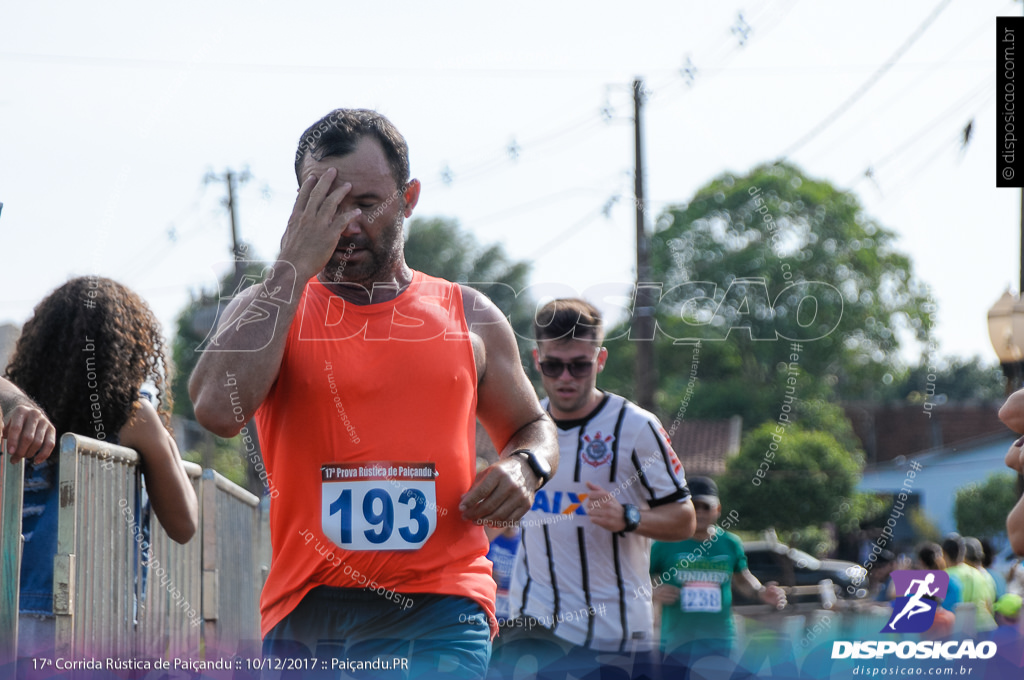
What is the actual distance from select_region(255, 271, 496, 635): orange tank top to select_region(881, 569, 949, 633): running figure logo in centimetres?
211

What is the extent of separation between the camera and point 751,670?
3.28 m

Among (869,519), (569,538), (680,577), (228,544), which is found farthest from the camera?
(869,519)

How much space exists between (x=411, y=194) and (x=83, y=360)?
1283 millimetres

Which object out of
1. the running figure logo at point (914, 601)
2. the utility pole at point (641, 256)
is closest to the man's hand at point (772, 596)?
the running figure logo at point (914, 601)

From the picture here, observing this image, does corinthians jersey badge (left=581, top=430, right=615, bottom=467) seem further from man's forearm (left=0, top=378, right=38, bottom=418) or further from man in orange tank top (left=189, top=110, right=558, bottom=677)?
man's forearm (left=0, top=378, right=38, bottom=418)

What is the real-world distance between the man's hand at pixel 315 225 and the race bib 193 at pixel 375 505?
1.65 ft

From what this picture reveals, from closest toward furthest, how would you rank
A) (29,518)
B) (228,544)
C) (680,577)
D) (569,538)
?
Result: (29,518), (569,538), (228,544), (680,577)

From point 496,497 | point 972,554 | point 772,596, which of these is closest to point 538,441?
point 496,497

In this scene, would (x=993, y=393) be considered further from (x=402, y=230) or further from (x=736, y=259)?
(x=402, y=230)

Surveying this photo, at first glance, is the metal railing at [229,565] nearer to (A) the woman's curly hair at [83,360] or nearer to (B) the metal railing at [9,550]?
(A) the woman's curly hair at [83,360]

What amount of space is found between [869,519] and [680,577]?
27.2 meters

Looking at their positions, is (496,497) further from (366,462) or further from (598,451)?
(598,451)

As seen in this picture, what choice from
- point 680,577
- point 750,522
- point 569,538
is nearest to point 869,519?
point 750,522

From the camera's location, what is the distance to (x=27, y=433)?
9.30ft
